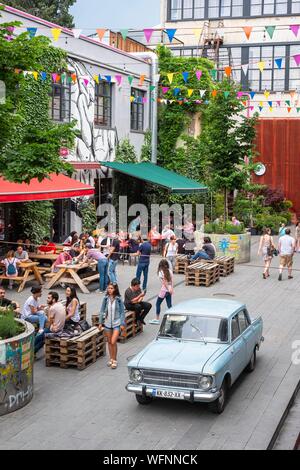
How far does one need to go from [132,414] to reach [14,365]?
6.16ft

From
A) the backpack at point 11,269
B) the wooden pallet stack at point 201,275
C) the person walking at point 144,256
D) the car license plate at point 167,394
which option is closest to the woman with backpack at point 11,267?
the backpack at point 11,269

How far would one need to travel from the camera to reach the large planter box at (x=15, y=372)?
941cm

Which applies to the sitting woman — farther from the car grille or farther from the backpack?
the car grille

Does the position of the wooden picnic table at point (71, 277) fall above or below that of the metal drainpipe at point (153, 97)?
below

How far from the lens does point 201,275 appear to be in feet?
65.1

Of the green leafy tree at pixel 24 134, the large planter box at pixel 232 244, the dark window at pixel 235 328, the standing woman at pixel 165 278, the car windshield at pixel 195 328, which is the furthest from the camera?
the large planter box at pixel 232 244

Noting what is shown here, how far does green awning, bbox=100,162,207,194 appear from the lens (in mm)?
27062

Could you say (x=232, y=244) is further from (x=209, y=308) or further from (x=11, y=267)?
(x=209, y=308)

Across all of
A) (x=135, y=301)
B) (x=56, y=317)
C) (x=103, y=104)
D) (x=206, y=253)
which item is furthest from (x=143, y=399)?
(x=103, y=104)

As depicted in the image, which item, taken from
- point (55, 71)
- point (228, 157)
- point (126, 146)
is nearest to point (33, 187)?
point (55, 71)

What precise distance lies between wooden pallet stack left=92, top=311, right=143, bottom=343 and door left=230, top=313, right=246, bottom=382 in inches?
128

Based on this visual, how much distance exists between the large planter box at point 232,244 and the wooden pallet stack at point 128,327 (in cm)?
1025

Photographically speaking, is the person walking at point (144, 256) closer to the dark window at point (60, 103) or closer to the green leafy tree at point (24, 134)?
the green leafy tree at point (24, 134)

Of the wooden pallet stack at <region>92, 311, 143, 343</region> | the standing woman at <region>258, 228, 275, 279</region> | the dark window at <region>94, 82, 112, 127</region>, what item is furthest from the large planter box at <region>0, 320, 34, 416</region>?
the dark window at <region>94, 82, 112, 127</region>
